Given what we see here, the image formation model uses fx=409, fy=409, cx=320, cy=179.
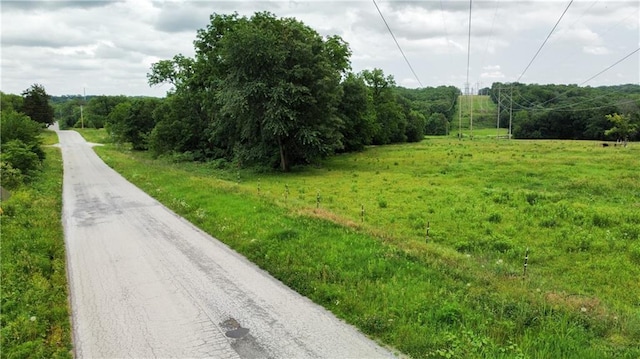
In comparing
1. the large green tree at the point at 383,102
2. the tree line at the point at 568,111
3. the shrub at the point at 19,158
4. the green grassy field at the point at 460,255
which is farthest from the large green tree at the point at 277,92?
the tree line at the point at 568,111

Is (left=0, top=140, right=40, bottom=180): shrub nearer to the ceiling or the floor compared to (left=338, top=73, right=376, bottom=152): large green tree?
nearer to the floor

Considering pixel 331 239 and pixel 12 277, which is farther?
pixel 331 239

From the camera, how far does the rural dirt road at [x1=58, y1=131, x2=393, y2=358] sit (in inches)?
263


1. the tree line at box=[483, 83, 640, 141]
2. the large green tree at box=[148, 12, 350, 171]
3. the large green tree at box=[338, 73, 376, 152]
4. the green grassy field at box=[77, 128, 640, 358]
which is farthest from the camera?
the tree line at box=[483, 83, 640, 141]

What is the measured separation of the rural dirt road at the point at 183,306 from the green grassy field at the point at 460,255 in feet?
1.90

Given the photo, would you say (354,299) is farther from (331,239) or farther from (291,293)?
(331,239)

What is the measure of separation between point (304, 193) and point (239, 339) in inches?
638

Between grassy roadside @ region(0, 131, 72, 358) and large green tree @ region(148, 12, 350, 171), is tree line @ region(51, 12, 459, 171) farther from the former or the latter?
grassy roadside @ region(0, 131, 72, 358)

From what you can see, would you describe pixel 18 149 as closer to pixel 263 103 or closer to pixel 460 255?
pixel 263 103

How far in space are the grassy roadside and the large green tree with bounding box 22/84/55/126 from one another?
8177 cm

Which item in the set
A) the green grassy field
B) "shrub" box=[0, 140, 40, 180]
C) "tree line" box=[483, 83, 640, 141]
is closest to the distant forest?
"tree line" box=[483, 83, 640, 141]

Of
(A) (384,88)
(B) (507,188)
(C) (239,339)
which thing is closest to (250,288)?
(C) (239,339)

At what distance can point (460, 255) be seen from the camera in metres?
11.5

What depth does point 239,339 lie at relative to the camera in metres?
6.93
